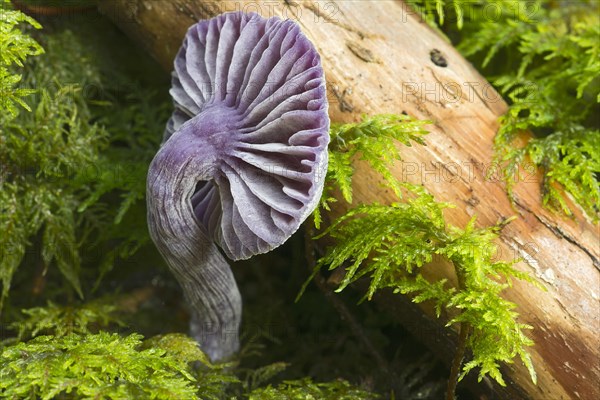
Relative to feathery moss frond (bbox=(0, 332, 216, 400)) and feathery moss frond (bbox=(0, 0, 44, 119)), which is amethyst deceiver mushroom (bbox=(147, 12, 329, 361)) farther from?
feathery moss frond (bbox=(0, 0, 44, 119))

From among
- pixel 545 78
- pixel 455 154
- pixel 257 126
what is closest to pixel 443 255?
pixel 455 154

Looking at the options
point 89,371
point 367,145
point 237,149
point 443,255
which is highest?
point 237,149

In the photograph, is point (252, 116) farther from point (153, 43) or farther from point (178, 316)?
point (178, 316)

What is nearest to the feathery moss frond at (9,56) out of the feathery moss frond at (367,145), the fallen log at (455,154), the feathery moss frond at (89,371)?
the fallen log at (455,154)

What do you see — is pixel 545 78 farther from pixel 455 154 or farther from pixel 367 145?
pixel 367 145

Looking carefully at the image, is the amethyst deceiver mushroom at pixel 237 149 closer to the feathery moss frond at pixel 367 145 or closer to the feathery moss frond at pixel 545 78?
the feathery moss frond at pixel 367 145

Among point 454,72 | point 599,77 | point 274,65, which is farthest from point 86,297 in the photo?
point 599,77

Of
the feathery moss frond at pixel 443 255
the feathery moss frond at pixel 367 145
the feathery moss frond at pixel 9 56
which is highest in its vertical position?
the feathery moss frond at pixel 9 56
